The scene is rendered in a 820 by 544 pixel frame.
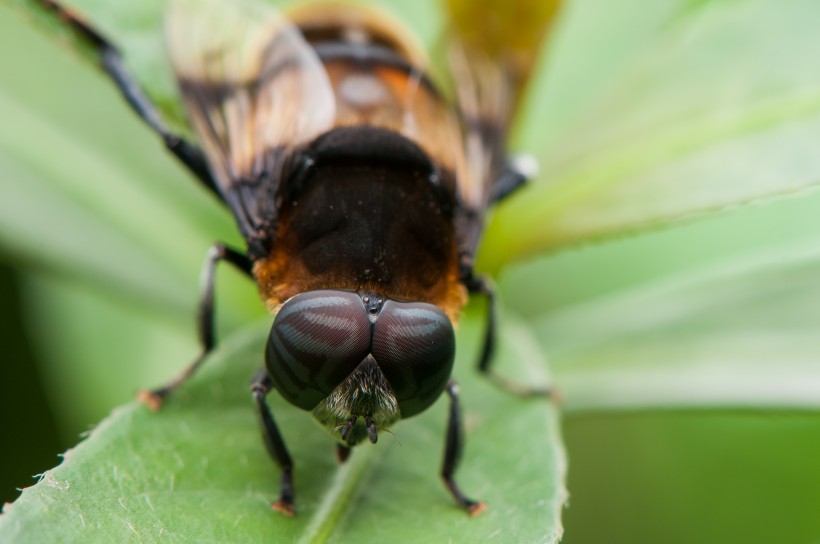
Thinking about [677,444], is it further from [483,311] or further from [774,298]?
[483,311]

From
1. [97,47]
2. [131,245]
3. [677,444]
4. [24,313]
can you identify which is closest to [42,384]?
[24,313]

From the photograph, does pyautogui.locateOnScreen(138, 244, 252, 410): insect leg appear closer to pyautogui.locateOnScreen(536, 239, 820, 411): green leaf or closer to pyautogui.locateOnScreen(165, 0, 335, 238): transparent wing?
pyautogui.locateOnScreen(165, 0, 335, 238): transparent wing

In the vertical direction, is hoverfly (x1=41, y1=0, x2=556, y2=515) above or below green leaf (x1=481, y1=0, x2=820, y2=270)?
above

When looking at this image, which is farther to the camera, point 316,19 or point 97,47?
point 316,19

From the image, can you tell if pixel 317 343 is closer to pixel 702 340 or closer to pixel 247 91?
pixel 247 91

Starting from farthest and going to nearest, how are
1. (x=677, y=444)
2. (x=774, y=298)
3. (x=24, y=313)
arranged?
(x=24, y=313) → (x=677, y=444) → (x=774, y=298)

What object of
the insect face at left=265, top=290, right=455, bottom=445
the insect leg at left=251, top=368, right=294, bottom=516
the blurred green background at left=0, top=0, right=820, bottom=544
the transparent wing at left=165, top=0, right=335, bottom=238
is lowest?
the blurred green background at left=0, top=0, right=820, bottom=544

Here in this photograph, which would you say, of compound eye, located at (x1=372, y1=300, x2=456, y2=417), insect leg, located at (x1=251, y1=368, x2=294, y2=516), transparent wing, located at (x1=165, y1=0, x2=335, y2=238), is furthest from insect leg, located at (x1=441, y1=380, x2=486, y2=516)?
transparent wing, located at (x1=165, y1=0, x2=335, y2=238)

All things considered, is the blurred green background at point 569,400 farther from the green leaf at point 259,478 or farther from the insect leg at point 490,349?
the green leaf at point 259,478
